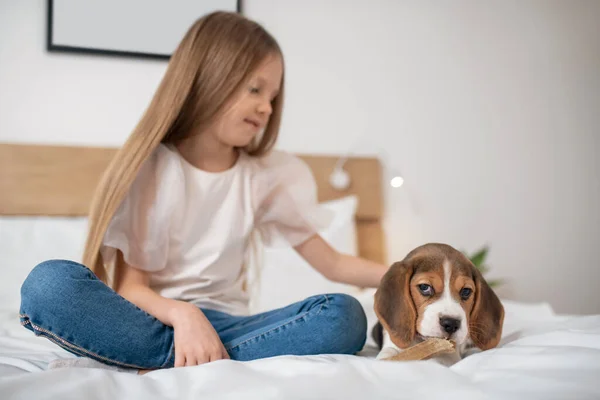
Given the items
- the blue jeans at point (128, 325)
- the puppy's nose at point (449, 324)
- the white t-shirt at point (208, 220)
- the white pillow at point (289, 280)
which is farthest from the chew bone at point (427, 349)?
the white pillow at point (289, 280)

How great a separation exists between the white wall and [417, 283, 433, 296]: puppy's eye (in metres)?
1.29

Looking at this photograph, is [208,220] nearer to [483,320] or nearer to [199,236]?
[199,236]

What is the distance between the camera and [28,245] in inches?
63.8

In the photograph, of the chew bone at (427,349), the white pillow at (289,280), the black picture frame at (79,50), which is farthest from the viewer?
the black picture frame at (79,50)

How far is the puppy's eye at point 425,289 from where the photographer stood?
2.88ft

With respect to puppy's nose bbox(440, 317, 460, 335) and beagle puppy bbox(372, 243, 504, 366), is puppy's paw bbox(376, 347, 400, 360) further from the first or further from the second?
puppy's nose bbox(440, 317, 460, 335)

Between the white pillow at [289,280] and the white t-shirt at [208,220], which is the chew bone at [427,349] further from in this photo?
the white pillow at [289,280]

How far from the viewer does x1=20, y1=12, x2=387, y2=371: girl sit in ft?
2.94

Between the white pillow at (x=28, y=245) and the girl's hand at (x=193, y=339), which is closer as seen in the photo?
the girl's hand at (x=193, y=339)

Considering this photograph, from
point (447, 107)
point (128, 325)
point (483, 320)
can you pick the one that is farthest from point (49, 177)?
point (447, 107)

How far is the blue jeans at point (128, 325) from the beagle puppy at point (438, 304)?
0.26 feet

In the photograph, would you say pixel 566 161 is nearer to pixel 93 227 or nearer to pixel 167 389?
pixel 93 227

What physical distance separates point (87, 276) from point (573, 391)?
0.72 metres

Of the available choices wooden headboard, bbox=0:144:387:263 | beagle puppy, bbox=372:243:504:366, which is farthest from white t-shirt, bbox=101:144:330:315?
wooden headboard, bbox=0:144:387:263
